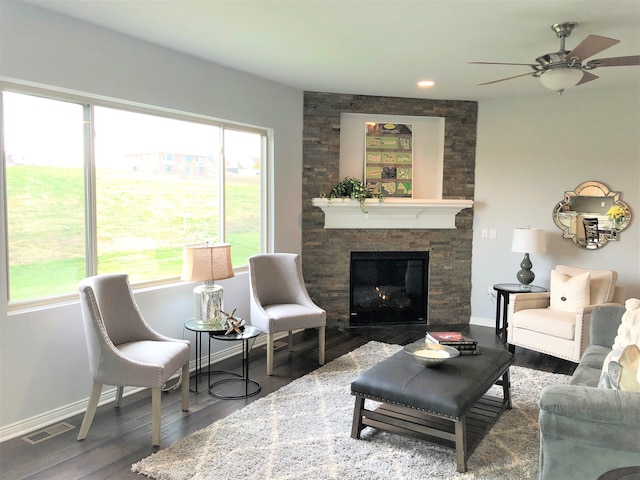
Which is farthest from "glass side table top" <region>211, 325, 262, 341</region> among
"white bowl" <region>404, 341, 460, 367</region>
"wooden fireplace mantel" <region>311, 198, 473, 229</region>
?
"wooden fireplace mantel" <region>311, 198, 473, 229</region>

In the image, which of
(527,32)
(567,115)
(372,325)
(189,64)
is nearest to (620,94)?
(567,115)

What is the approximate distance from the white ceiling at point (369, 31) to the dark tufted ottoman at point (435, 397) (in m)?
2.16

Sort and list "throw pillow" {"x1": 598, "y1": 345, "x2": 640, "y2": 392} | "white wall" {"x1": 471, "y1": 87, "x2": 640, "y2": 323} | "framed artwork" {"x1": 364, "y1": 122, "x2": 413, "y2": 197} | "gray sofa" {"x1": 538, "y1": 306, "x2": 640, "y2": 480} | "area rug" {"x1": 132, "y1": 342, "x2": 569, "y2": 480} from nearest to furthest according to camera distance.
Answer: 1. "gray sofa" {"x1": 538, "y1": 306, "x2": 640, "y2": 480}
2. "throw pillow" {"x1": 598, "y1": 345, "x2": 640, "y2": 392}
3. "area rug" {"x1": 132, "y1": 342, "x2": 569, "y2": 480}
4. "white wall" {"x1": 471, "y1": 87, "x2": 640, "y2": 323}
5. "framed artwork" {"x1": 364, "y1": 122, "x2": 413, "y2": 197}

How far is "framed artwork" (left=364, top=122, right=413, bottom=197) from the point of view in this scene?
5672 mm

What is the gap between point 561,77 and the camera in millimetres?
3025

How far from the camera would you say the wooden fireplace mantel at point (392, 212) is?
541cm

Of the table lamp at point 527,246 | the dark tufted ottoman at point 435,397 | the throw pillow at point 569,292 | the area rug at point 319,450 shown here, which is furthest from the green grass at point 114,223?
the throw pillow at point 569,292

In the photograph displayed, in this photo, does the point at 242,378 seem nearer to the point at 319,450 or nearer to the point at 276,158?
the point at 319,450

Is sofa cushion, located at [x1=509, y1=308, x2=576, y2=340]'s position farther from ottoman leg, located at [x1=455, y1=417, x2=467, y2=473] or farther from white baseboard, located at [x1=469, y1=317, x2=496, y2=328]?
ottoman leg, located at [x1=455, y1=417, x2=467, y2=473]

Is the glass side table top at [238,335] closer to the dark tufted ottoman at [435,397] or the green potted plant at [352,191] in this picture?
the dark tufted ottoman at [435,397]

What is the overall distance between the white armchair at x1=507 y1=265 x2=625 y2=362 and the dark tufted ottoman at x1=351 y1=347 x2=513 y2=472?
129 cm

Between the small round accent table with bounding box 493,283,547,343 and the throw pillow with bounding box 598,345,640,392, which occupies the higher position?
the throw pillow with bounding box 598,345,640,392

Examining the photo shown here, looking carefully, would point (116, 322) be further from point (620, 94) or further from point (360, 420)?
point (620, 94)

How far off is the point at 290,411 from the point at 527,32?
3045mm
